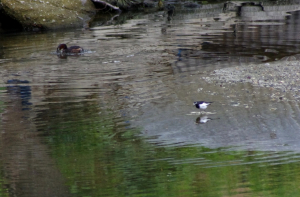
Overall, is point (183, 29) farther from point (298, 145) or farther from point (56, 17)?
point (298, 145)

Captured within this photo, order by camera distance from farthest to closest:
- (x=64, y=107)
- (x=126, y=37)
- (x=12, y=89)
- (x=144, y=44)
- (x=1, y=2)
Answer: (x=1, y=2) < (x=126, y=37) < (x=144, y=44) < (x=12, y=89) < (x=64, y=107)

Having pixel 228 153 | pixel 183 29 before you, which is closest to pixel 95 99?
pixel 228 153

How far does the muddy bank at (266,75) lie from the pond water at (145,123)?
8.8 inches

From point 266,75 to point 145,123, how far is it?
3.01m

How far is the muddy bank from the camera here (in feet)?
25.1

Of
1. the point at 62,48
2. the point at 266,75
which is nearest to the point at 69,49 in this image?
the point at 62,48

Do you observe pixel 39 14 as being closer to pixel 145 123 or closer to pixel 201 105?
pixel 145 123

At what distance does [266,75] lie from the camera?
8.26 m

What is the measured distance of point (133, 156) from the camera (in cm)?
521

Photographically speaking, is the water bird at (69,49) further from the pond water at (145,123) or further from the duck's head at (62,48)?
the pond water at (145,123)

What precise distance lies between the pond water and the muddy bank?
8.8 inches

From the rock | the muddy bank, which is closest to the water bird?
the muddy bank

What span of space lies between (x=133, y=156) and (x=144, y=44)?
735 cm

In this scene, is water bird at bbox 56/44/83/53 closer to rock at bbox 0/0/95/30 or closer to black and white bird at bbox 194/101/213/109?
black and white bird at bbox 194/101/213/109
